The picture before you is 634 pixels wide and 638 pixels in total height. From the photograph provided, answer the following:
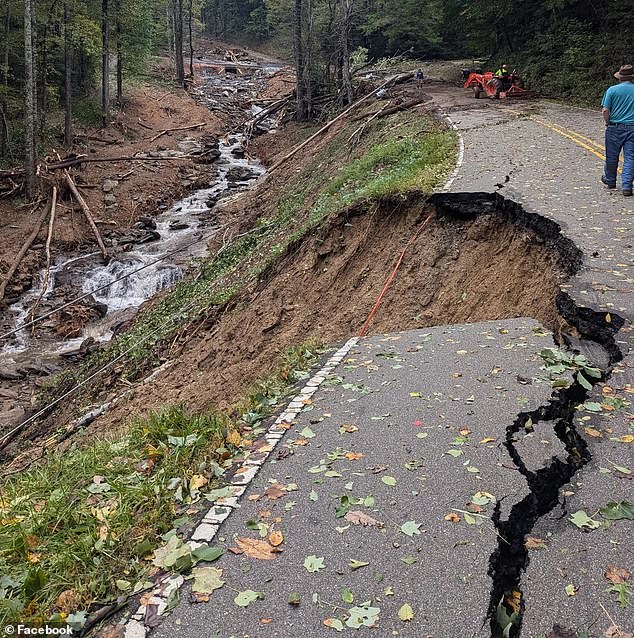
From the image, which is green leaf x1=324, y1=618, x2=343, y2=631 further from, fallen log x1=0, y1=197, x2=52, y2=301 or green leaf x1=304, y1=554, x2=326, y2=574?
fallen log x1=0, y1=197, x2=52, y2=301

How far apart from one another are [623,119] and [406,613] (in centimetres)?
958

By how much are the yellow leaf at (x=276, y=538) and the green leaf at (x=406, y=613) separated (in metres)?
0.85

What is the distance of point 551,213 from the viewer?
8828 millimetres

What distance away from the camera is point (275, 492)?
3908 mm

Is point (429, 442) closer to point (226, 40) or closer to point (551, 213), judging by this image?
point (551, 213)

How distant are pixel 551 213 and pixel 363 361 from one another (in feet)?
15.3

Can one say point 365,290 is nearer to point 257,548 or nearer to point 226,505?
point 226,505

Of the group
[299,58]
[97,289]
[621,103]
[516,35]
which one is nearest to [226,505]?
[97,289]

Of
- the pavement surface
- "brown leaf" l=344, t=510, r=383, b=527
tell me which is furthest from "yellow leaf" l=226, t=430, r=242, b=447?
"brown leaf" l=344, t=510, r=383, b=527

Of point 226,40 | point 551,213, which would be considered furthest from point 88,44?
point 226,40

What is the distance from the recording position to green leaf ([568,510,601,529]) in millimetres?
3371

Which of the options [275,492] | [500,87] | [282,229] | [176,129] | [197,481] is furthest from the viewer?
[176,129]

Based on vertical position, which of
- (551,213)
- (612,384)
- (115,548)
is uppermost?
(551,213)

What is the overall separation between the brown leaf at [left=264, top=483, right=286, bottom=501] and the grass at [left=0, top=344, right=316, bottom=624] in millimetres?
457
